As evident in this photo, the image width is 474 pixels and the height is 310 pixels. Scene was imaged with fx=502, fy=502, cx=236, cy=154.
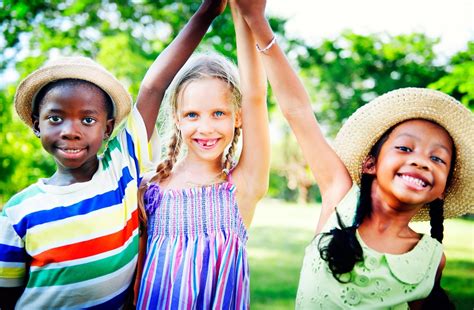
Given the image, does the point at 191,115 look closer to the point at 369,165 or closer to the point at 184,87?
the point at 184,87

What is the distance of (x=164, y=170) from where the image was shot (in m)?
2.34

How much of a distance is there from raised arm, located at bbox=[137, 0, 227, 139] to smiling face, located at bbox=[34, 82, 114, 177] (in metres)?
0.27

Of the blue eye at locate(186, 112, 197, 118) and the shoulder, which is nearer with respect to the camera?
the shoulder

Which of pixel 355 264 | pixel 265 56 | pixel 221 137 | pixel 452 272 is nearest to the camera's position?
pixel 355 264

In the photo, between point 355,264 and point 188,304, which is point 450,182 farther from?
point 188,304

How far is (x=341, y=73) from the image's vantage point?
11.3m

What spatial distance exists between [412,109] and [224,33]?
3873mm

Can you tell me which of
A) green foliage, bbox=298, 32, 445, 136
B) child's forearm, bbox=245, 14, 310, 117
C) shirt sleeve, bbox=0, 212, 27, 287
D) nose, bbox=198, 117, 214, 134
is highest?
green foliage, bbox=298, 32, 445, 136

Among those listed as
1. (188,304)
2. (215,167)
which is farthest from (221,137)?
(188,304)

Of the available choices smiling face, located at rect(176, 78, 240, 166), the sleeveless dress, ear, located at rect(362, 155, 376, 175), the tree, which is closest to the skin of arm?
smiling face, located at rect(176, 78, 240, 166)

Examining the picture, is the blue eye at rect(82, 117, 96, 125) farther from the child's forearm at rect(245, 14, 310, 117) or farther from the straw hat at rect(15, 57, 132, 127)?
the child's forearm at rect(245, 14, 310, 117)

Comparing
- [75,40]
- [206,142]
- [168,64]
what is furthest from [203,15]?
[75,40]

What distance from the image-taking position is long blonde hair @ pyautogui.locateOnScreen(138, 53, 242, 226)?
7.50ft

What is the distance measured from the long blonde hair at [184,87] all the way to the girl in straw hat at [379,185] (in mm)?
267
